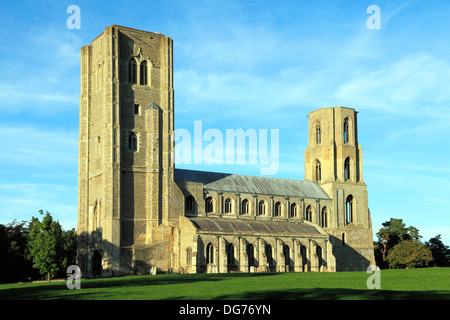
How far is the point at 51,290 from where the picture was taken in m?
37.5

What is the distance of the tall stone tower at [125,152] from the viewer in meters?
66.2

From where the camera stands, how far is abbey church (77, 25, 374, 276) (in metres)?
65.9

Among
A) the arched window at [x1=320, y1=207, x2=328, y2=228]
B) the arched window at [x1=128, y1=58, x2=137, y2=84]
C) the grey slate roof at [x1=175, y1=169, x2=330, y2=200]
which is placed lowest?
the arched window at [x1=320, y1=207, x2=328, y2=228]

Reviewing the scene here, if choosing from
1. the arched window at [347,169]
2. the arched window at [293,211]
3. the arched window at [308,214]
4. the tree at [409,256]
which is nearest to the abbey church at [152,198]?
the arched window at [293,211]

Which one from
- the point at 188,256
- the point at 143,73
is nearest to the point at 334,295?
the point at 188,256

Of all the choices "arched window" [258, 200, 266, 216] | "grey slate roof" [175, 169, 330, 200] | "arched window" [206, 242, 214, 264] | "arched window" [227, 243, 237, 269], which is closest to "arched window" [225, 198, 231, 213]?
"grey slate roof" [175, 169, 330, 200]

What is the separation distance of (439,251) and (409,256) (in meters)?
15.5

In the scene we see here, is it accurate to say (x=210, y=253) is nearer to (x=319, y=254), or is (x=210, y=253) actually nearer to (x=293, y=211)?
(x=319, y=254)

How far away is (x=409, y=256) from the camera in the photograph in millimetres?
83625

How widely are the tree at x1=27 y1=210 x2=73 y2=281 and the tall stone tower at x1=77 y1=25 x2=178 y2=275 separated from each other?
10.6 ft

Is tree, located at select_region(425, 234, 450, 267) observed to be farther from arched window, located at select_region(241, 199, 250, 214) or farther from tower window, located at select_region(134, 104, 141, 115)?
tower window, located at select_region(134, 104, 141, 115)

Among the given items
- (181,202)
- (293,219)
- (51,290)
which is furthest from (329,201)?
(51,290)
